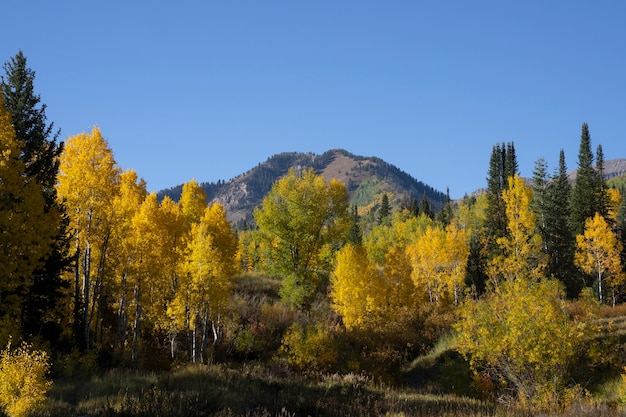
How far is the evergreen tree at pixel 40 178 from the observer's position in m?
19.2

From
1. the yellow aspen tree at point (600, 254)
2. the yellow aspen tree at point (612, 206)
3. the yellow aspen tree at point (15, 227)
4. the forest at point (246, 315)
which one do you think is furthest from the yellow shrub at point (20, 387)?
the yellow aspen tree at point (612, 206)

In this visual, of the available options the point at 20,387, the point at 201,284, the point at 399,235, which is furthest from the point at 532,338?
the point at 399,235

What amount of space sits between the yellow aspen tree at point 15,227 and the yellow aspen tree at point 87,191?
4.09 metres

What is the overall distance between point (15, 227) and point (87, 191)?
18.5 ft

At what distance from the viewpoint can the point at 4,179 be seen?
15.8 meters

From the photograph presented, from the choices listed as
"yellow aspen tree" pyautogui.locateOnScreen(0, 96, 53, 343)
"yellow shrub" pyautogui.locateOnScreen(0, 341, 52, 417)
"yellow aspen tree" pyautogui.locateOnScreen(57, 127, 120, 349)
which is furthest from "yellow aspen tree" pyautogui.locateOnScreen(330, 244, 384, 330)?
"yellow shrub" pyautogui.locateOnScreen(0, 341, 52, 417)

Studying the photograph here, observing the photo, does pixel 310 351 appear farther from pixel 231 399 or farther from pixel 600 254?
pixel 600 254

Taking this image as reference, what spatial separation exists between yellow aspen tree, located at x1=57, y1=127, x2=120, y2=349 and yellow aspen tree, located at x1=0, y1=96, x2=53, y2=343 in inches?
161

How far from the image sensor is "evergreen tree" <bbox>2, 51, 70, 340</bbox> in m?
19.2

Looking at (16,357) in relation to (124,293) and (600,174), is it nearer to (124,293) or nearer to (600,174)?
(124,293)

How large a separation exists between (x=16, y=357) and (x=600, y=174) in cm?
9124

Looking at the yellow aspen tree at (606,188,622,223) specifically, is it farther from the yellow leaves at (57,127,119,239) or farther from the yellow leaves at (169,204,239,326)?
the yellow leaves at (57,127,119,239)

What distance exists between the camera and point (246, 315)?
36594 mm

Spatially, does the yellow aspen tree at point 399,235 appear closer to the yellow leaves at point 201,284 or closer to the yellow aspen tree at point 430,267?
the yellow aspen tree at point 430,267
